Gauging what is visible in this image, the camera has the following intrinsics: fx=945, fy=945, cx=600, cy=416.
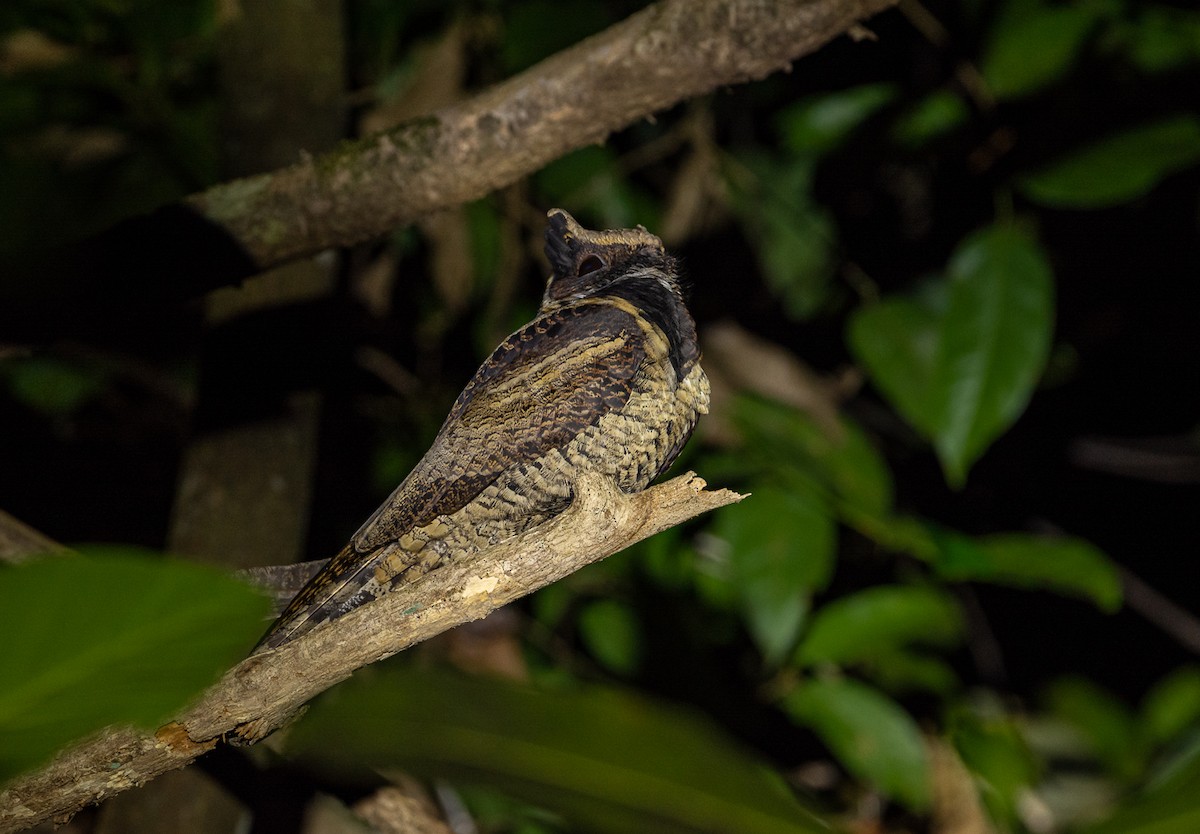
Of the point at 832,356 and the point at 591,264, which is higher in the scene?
the point at 832,356

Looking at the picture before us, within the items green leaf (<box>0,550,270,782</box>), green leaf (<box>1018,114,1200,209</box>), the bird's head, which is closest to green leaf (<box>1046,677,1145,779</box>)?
green leaf (<box>1018,114,1200,209</box>)

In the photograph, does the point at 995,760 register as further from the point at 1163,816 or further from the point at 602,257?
the point at 1163,816

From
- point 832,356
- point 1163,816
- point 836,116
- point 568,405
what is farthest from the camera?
point 832,356

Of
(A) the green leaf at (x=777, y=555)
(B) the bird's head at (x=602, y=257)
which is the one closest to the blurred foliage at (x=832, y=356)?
(A) the green leaf at (x=777, y=555)

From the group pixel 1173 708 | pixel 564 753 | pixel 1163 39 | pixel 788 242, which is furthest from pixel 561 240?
pixel 1173 708

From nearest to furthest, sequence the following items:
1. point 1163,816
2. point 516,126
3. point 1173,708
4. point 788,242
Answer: point 1163,816, point 516,126, point 1173,708, point 788,242

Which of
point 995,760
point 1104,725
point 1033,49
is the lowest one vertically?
point 1104,725

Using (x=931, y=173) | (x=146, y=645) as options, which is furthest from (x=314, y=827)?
(x=931, y=173)
